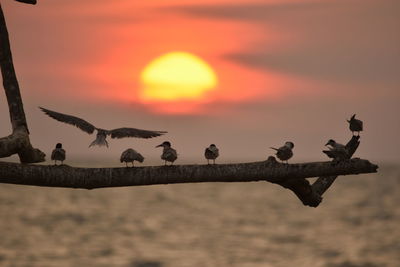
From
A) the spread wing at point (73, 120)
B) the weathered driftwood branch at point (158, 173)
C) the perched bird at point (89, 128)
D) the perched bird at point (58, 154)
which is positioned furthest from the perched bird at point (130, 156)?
the weathered driftwood branch at point (158, 173)

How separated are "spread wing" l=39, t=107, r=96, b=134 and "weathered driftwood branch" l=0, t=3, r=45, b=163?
8.14 ft

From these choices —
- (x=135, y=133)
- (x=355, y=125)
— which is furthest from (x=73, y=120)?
(x=355, y=125)

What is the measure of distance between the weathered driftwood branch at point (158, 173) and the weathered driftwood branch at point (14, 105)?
1.66 ft

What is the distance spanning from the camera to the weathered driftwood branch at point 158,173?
9.17 metres

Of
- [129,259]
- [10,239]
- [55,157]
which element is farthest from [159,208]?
[55,157]

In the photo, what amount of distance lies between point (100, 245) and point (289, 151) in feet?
243

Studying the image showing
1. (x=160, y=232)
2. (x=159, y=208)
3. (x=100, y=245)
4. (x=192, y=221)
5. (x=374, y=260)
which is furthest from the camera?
(x=159, y=208)

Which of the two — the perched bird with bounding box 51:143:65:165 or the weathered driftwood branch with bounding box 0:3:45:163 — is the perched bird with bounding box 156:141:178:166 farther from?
the weathered driftwood branch with bounding box 0:3:45:163

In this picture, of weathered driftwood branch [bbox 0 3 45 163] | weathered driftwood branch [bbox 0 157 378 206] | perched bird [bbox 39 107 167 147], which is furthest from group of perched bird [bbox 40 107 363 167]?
weathered driftwood branch [bbox 0 3 45 163]

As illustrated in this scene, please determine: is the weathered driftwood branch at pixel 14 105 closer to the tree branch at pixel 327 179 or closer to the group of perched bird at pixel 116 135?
the group of perched bird at pixel 116 135

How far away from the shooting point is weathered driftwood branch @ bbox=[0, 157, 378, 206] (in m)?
9.17

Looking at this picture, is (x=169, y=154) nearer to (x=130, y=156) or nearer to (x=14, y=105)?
(x=130, y=156)

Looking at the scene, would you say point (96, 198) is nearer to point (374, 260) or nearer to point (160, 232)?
point (160, 232)

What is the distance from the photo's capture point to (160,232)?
4063 inches
